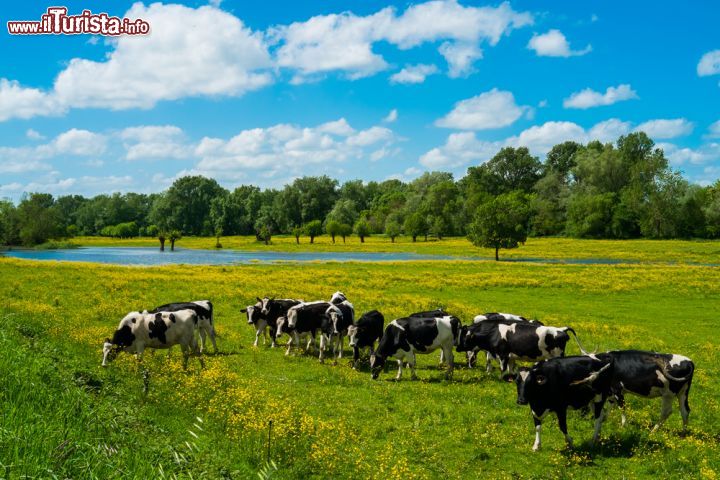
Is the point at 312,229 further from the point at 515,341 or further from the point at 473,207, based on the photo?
the point at 515,341

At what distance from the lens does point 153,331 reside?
1609 cm

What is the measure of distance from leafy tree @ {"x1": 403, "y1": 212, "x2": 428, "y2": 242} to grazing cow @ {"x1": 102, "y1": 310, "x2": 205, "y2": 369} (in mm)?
112284

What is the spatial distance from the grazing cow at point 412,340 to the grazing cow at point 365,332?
1229 mm

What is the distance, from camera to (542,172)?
166 metres

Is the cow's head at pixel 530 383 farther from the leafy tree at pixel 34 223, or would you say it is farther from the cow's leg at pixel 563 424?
the leafy tree at pixel 34 223

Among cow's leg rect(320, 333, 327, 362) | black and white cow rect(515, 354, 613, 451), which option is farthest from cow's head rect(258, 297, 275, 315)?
black and white cow rect(515, 354, 613, 451)

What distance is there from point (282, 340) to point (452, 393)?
389 inches

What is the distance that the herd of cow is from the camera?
36.6 feet

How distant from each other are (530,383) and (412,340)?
5.67 meters

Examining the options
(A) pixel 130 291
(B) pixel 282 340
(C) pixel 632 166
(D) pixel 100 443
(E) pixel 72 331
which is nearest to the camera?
(D) pixel 100 443

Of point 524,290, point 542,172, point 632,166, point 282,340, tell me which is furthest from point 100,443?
point 542,172

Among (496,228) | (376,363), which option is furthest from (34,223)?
(376,363)

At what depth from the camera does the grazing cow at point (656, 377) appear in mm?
11242

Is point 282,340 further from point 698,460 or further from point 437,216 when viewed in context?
point 437,216
